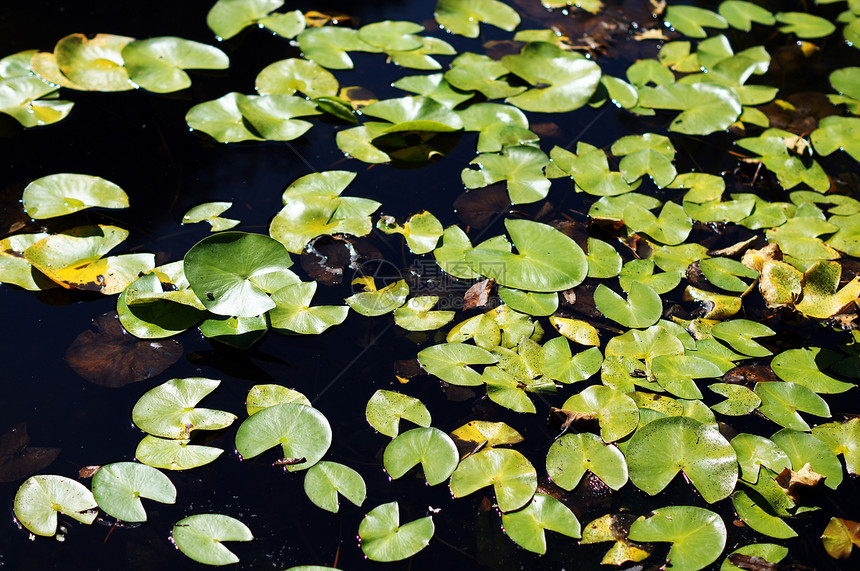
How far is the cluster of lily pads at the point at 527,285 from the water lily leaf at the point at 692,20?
0.26 m

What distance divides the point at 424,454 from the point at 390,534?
8.7 inches

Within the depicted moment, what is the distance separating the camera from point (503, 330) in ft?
6.20

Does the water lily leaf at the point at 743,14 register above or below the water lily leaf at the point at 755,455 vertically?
above

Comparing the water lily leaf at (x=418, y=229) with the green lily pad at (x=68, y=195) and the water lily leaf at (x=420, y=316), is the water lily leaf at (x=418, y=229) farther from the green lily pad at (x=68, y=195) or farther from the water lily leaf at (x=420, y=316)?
the green lily pad at (x=68, y=195)

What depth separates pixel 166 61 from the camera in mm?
2693

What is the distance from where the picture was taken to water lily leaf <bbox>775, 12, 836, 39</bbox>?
3309 millimetres

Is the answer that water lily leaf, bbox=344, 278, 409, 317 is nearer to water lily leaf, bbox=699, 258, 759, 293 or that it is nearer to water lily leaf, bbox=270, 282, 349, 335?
water lily leaf, bbox=270, 282, 349, 335

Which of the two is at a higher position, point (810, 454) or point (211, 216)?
point (211, 216)

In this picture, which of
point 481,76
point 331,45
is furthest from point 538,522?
point 331,45

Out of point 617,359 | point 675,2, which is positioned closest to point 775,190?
point 617,359

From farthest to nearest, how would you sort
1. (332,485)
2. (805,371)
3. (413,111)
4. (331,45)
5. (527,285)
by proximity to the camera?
1. (331,45)
2. (413,111)
3. (527,285)
4. (805,371)
5. (332,485)

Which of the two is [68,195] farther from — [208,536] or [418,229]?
[208,536]

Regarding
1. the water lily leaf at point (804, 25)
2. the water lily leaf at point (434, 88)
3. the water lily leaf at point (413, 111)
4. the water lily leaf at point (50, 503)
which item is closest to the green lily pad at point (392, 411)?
the water lily leaf at point (50, 503)

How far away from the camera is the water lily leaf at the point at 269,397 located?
1649 millimetres
